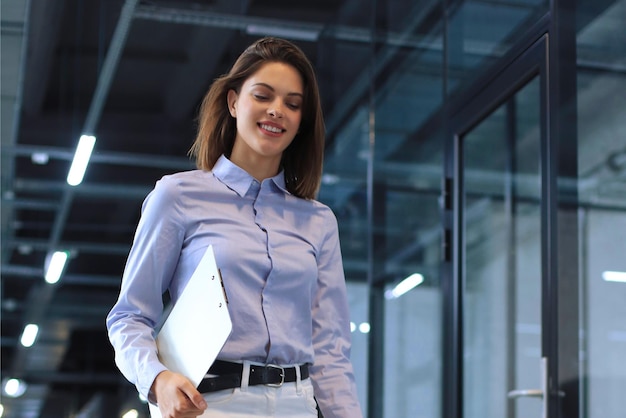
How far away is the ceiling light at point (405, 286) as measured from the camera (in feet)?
15.3

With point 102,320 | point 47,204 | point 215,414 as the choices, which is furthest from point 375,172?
point 102,320

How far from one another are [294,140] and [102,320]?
1312 cm

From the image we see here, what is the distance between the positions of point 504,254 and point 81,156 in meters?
4.11

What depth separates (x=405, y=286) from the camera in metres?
4.84

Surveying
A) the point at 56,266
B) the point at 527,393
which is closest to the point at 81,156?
the point at 56,266

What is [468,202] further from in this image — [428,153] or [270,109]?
[270,109]

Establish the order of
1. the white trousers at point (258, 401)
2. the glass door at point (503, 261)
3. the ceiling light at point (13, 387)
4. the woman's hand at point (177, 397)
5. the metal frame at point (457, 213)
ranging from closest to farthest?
the woman's hand at point (177, 397), the white trousers at point (258, 401), the glass door at point (503, 261), the metal frame at point (457, 213), the ceiling light at point (13, 387)

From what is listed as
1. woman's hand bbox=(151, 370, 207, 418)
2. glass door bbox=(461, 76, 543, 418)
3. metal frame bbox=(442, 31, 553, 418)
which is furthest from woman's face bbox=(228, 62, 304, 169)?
metal frame bbox=(442, 31, 553, 418)

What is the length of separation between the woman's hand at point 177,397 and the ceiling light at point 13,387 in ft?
50.0

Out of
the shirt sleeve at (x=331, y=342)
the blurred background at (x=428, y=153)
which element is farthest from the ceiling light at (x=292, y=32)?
the shirt sleeve at (x=331, y=342)

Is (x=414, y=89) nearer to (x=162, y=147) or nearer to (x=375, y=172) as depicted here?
(x=375, y=172)

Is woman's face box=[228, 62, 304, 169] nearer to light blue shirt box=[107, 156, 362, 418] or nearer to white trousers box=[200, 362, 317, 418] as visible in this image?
light blue shirt box=[107, 156, 362, 418]

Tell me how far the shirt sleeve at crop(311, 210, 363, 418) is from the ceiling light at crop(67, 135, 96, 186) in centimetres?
507

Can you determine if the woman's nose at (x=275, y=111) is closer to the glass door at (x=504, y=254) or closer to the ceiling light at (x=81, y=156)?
the glass door at (x=504, y=254)
